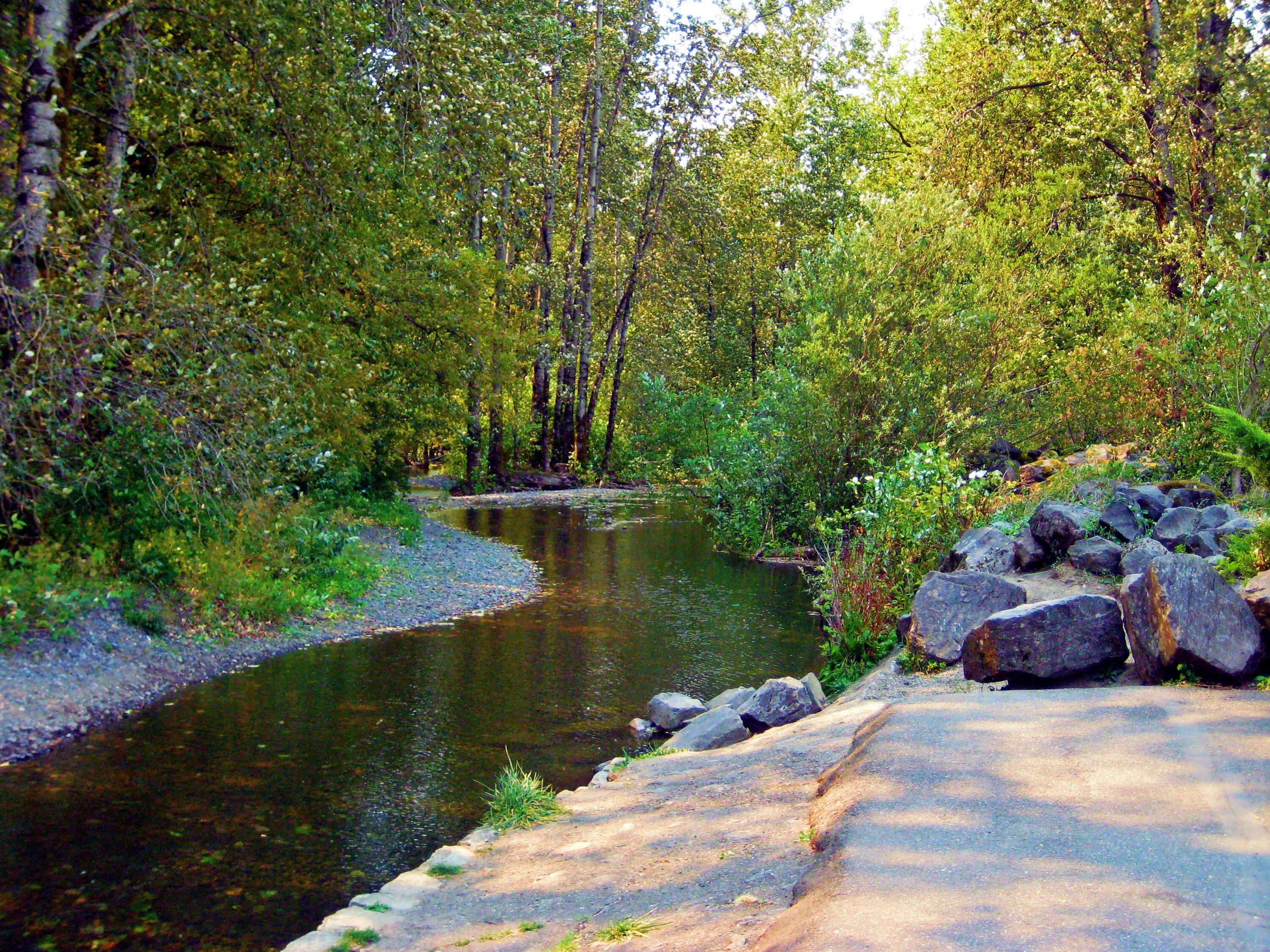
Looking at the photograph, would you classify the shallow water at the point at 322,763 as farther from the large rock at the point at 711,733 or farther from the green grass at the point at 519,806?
the large rock at the point at 711,733

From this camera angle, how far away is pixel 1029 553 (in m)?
11.0

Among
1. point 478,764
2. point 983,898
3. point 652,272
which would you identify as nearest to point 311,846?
point 478,764

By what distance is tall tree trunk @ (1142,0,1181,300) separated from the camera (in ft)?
63.0

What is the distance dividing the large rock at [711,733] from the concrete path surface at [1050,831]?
193 cm

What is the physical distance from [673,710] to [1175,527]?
5218 millimetres

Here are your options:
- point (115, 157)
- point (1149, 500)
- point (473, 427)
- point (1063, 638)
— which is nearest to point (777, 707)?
point (1063, 638)

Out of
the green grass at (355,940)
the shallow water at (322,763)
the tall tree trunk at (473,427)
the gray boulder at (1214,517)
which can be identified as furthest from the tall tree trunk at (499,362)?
the green grass at (355,940)

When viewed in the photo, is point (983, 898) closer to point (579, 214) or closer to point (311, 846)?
point (311, 846)

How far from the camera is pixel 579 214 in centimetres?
3481

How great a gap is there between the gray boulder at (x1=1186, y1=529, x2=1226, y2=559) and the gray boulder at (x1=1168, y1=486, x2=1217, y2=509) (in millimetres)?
1865

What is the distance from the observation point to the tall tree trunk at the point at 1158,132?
756 inches

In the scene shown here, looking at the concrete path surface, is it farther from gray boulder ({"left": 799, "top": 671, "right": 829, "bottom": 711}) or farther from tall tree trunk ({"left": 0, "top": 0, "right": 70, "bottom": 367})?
tall tree trunk ({"left": 0, "top": 0, "right": 70, "bottom": 367})

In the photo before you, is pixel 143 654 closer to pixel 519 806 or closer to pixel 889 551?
pixel 519 806

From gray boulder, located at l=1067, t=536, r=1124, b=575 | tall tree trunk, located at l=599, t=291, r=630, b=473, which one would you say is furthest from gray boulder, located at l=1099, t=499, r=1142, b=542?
tall tree trunk, located at l=599, t=291, r=630, b=473
